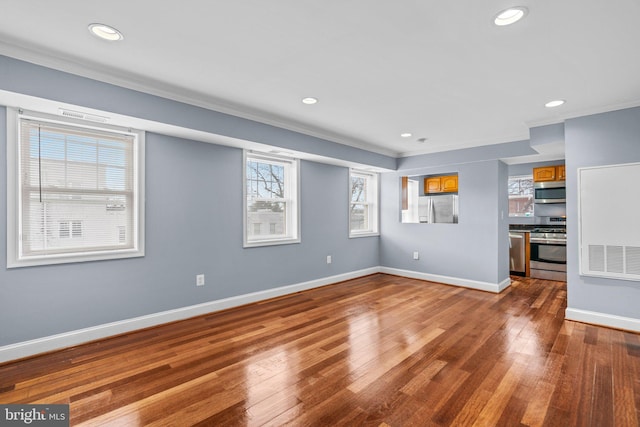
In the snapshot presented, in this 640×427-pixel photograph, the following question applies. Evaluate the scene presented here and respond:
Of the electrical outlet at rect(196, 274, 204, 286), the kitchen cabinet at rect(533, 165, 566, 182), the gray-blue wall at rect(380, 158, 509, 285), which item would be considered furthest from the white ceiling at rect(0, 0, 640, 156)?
the kitchen cabinet at rect(533, 165, 566, 182)

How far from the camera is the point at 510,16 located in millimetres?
1799

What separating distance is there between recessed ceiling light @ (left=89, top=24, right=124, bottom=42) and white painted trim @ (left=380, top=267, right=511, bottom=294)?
539cm

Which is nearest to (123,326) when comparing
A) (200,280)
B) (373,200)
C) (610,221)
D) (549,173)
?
(200,280)

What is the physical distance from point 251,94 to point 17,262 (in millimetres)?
2495

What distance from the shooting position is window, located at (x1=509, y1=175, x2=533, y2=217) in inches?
265

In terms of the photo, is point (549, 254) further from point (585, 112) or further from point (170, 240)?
point (170, 240)

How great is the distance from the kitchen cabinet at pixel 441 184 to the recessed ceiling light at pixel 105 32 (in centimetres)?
606

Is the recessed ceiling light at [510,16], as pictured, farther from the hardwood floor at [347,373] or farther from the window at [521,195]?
the window at [521,195]

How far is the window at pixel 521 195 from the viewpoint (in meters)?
6.72

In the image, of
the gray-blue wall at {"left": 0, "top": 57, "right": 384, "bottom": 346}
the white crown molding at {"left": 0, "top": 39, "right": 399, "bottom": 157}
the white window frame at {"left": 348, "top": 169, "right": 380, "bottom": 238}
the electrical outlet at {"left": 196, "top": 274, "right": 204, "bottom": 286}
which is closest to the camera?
the white crown molding at {"left": 0, "top": 39, "right": 399, "bottom": 157}

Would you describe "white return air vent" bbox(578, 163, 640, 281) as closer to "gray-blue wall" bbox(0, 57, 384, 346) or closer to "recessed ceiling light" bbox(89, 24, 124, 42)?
"gray-blue wall" bbox(0, 57, 384, 346)

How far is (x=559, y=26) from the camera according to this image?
6.21 ft

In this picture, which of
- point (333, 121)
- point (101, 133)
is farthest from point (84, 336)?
point (333, 121)

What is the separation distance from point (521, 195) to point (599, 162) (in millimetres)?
3815
